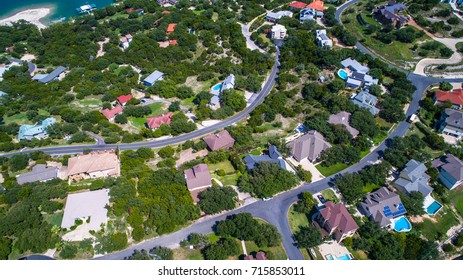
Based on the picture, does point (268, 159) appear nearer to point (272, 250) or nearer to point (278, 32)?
point (272, 250)

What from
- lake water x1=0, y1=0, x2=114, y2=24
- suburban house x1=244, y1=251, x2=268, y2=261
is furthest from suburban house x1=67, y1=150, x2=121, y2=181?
lake water x1=0, y1=0, x2=114, y2=24

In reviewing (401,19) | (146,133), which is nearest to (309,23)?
(401,19)

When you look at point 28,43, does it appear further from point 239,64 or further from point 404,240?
point 404,240

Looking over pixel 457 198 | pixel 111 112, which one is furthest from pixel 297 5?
pixel 457 198

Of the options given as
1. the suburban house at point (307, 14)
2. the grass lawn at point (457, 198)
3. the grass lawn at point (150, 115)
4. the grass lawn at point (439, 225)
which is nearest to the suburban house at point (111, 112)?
the grass lawn at point (150, 115)

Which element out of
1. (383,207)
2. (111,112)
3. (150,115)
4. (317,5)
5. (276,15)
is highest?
(317,5)

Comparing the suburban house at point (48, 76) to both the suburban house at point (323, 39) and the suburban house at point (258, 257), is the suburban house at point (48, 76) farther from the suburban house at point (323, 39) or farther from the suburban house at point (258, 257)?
the suburban house at point (323, 39)
